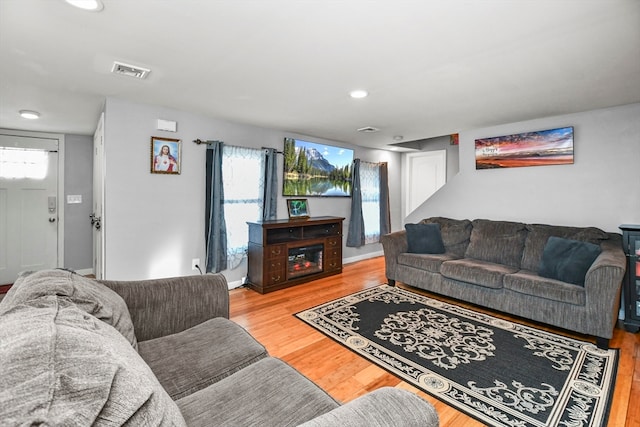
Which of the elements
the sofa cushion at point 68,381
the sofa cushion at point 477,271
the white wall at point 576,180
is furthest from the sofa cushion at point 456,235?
the sofa cushion at point 68,381

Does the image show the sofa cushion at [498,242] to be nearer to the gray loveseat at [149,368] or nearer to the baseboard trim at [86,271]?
the gray loveseat at [149,368]

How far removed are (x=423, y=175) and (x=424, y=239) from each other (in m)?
2.45

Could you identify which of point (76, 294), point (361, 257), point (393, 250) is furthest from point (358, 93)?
point (361, 257)

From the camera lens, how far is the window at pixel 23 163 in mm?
4101

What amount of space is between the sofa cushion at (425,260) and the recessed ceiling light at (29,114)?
4.65 meters

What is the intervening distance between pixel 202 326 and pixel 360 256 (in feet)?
13.9

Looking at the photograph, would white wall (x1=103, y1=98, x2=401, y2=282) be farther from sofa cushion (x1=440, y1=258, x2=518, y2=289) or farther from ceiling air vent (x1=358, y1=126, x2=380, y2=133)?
sofa cushion (x1=440, y1=258, x2=518, y2=289)

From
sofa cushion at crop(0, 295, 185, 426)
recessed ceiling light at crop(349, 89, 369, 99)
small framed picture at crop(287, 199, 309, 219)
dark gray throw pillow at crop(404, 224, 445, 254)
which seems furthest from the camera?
small framed picture at crop(287, 199, 309, 219)

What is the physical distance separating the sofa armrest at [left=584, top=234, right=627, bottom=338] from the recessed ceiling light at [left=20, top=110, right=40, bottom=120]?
578cm

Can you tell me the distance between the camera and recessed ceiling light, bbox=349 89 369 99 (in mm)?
2718

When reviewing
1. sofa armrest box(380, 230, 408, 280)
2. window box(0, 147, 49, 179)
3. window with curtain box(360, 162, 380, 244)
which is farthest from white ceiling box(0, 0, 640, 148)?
window with curtain box(360, 162, 380, 244)

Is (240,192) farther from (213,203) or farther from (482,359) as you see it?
(482,359)

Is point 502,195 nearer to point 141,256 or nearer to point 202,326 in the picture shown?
point 202,326

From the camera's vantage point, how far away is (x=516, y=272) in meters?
3.13
